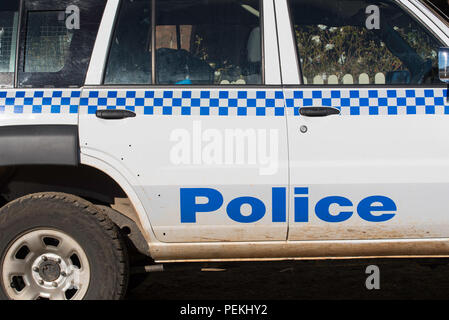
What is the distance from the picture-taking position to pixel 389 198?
3545mm

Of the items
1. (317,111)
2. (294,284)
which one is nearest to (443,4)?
(294,284)

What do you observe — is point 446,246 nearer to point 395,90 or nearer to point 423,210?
point 423,210

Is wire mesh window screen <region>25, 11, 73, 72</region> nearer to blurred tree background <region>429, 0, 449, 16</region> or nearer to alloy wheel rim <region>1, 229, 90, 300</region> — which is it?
alloy wheel rim <region>1, 229, 90, 300</region>

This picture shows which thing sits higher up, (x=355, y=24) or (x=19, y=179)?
(x=355, y=24)

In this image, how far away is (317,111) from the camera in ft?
11.7

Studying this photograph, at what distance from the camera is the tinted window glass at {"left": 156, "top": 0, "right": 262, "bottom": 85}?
3.67m

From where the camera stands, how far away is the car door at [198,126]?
352 centimetres

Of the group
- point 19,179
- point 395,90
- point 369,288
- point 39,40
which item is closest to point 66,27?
point 39,40

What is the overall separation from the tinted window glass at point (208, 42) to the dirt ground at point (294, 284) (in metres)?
1.25

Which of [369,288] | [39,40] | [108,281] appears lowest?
[369,288]

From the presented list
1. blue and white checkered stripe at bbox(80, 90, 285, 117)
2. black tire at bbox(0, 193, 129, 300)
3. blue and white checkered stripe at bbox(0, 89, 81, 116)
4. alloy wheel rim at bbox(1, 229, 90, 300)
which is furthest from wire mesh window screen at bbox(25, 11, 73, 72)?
alloy wheel rim at bbox(1, 229, 90, 300)

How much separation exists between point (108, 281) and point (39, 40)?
49.3 inches

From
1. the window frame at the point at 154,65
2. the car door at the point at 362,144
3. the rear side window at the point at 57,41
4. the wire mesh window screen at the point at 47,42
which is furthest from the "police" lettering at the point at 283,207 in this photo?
the wire mesh window screen at the point at 47,42

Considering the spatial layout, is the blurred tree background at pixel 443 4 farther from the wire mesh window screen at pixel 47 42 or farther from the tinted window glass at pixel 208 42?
the wire mesh window screen at pixel 47 42
